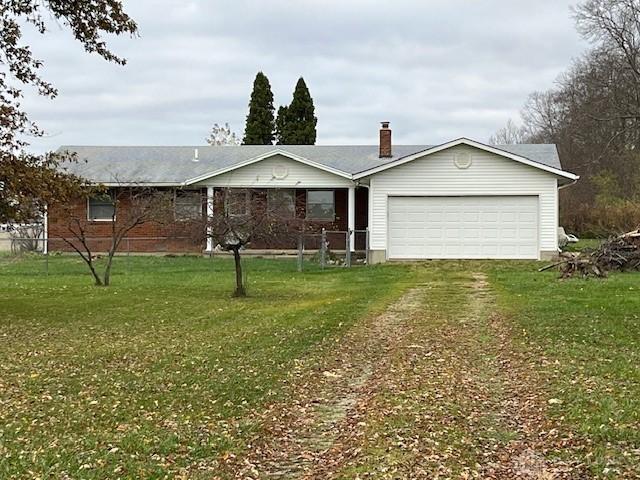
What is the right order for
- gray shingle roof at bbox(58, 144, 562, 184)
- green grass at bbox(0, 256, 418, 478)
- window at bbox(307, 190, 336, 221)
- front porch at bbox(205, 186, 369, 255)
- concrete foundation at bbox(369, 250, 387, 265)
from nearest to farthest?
green grass at bbox(0, 256, 418, 478)
concrete foundation at bbox(369, 250, 387, 265)
front porch at bbox(205, 186, 369, 255)
window at bbox(307, 190, 336, 221)
gray shingle roof at bbox(58, 144, 562, 184)

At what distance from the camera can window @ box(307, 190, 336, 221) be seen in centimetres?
2933

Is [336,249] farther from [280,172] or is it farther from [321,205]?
[280,172]

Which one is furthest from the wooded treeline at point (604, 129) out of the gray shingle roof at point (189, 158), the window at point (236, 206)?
the window at point (236, 206)

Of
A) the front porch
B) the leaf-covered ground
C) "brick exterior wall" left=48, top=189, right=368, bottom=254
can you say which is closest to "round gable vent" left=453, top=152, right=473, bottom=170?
the front porch

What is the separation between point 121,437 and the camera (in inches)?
238

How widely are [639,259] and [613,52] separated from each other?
24.9 metres

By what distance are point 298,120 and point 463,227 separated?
92.6 feet

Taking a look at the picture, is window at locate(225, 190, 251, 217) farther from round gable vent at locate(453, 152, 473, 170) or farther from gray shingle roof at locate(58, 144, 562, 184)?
gray shingle roof at locate(58, 144, 562, 184)

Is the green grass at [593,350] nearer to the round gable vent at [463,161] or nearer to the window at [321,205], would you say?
the round gable vent at [463,161]

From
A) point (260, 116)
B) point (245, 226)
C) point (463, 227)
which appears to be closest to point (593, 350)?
point (245, 226)

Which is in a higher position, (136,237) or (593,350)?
(136,237)

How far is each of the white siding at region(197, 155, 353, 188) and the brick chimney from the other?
3767 millimetres

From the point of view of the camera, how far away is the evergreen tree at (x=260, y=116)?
51719mm

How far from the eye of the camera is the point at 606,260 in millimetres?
20609
